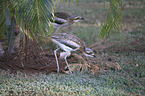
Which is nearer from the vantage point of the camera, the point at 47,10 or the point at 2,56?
the point at 47,10

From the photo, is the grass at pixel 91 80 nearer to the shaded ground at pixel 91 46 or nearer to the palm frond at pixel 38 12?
the shaded ground at pixel 91 46

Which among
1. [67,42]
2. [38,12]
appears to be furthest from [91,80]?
[38,12]

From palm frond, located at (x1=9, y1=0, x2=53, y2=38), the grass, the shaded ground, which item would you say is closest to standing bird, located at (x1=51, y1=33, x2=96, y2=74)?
the shaded ground

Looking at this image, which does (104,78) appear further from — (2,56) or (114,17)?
(2,56)

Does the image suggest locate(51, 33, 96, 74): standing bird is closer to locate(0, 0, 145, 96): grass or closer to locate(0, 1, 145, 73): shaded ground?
locate(0, 1, 145, 73): shaded ground

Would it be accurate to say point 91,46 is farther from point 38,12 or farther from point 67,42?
point 38,12

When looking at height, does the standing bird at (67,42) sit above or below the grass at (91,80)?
above

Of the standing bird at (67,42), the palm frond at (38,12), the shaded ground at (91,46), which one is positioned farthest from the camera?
the standing bird at (67,42)

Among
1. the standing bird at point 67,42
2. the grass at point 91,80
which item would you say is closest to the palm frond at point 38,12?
the grass at point 91,80

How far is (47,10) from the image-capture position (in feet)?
6.73

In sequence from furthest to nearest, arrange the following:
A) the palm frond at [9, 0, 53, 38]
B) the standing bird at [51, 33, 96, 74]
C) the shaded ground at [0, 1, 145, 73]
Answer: the standing bird at [51, 33, 96, 74] → the shaded ground at [0, 1, 145, 73] → the palm frond at [9, 0, 53, 38]

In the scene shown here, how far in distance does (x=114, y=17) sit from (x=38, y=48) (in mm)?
1723

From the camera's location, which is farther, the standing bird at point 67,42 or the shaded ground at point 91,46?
the standing bird at point 67,42

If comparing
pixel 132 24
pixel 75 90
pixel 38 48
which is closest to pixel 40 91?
pixel 75 90
